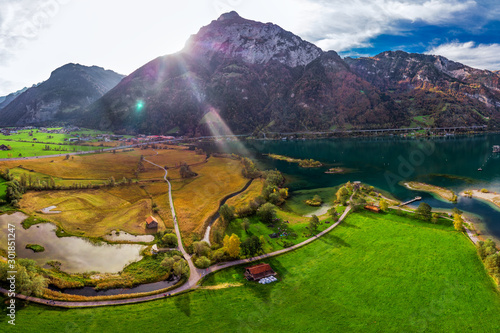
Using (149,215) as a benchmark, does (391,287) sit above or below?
below

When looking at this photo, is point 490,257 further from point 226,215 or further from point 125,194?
point 125,194

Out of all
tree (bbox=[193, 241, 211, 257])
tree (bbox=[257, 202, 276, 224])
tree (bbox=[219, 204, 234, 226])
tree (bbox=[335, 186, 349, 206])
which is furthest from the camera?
tree (bbox=[335, 186, 349, 206])

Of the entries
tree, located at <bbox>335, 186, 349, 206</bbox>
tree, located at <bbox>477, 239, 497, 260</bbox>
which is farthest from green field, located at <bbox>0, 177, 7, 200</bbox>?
tree, located at <bbox>477, 239, 497, 260</bbox>

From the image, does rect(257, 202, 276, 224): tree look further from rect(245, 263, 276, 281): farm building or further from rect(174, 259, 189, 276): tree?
rect(174, 259, 189, 276): tree

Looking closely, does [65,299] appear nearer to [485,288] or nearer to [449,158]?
[485,288]

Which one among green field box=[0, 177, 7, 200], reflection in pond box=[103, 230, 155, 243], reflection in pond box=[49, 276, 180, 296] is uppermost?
green field box=[0, 177, 7, 200]

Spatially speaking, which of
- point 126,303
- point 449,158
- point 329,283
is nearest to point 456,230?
point 329,283
